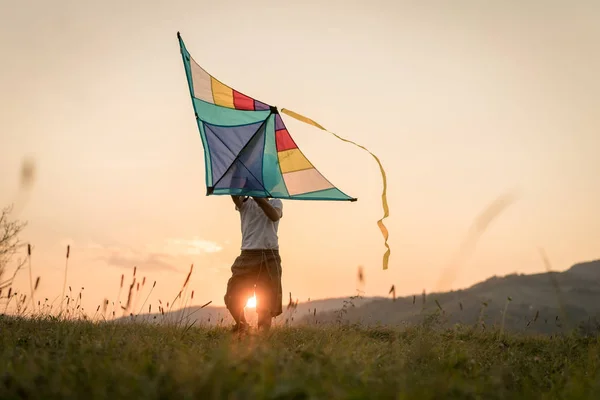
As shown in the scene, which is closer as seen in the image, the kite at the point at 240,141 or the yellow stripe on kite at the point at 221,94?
the kite at the point at 240,141

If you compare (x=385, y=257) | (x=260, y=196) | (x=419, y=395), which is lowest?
(x=419, y=395)

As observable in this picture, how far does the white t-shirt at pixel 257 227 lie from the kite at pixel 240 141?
1.24ft

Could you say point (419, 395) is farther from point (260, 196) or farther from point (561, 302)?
point (260, 196)

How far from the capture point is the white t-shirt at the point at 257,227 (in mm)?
7051

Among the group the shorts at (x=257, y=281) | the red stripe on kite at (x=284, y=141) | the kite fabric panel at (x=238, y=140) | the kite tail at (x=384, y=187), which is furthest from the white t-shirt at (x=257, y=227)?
the kite tail at (x=384, y=187)

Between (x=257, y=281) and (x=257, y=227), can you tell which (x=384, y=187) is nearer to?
(x=257, y=227)

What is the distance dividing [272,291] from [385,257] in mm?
1842

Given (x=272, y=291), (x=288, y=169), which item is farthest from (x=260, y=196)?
(x=272, y=291)

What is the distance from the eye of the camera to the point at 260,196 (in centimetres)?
684

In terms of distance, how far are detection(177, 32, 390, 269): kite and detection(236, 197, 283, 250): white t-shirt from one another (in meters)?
0.38

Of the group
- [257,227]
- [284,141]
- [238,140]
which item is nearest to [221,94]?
[238,140]

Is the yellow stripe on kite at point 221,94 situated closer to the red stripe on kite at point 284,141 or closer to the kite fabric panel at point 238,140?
the kite fabric panel at point 238,140

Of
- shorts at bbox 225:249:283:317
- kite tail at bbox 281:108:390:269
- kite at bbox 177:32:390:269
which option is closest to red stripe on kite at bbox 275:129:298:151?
kite at bbox 177:32:390:269

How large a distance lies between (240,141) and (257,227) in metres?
1.24
